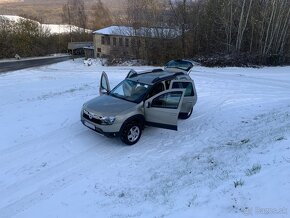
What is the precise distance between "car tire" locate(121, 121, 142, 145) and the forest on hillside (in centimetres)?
1977

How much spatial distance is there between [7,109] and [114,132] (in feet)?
20.5

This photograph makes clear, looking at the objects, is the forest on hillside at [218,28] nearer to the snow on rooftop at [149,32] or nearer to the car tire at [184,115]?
the snow on rooftop at [149,32]

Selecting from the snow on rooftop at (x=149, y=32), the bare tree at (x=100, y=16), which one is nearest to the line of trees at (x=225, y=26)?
the snow on rooftop at (x=149, y=32)

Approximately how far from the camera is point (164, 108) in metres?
8.91

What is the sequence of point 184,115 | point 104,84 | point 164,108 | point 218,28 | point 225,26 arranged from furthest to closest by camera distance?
point 218,28 < point 225,26 < point 104,84 < point 184,115 < point 164,108

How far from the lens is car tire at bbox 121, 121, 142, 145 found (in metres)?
8.53

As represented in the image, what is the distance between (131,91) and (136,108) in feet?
3.03

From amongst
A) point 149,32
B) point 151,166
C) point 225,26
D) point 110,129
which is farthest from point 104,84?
point 149,32

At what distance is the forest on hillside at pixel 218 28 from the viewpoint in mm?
27484

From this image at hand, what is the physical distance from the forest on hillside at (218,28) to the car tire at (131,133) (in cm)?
1977

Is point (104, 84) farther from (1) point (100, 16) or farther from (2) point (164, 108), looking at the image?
(1) point (100, 16)

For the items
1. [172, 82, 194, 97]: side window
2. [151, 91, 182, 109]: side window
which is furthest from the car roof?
[151, 91, 182, 109]: side window

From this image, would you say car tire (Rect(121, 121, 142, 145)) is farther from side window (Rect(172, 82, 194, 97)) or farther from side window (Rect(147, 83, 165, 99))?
side window (Rect(172, 82, 194, 97))

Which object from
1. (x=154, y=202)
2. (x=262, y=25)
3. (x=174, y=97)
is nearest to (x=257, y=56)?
(x=262, y=25)
